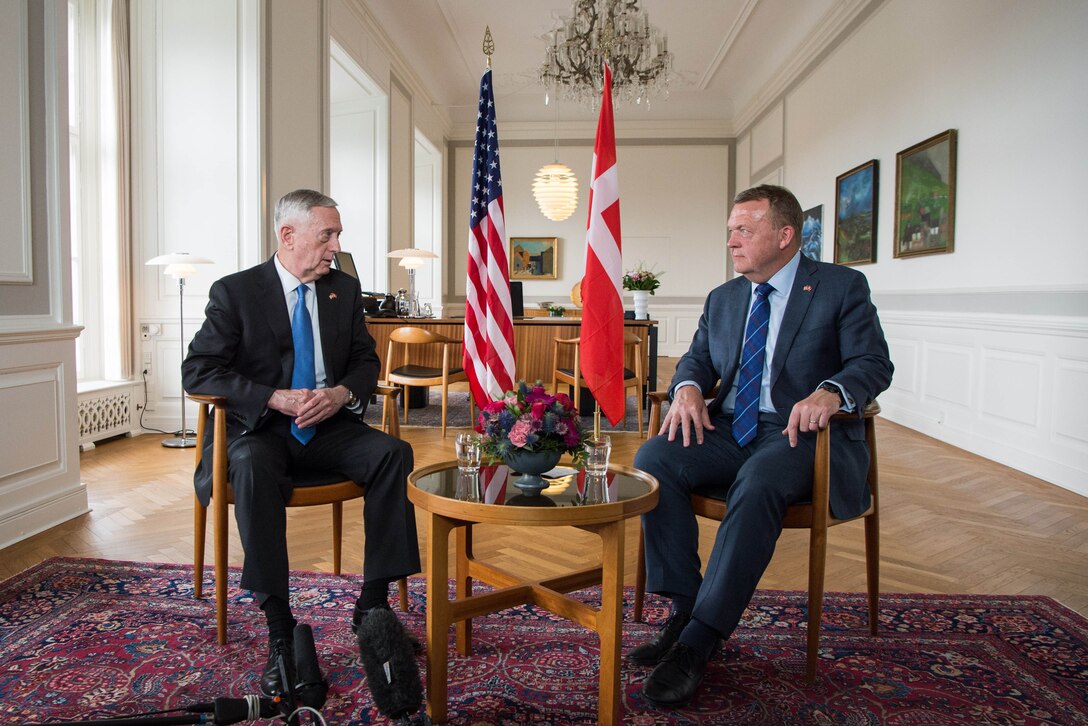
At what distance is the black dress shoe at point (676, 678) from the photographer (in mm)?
1789

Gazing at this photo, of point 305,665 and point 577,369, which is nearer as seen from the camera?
point 305,665

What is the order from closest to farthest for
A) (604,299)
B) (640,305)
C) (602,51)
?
(604,299)
(602,51)
(640,305)

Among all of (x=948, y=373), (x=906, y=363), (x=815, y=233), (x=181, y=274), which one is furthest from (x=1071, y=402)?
(x=181, y=274)

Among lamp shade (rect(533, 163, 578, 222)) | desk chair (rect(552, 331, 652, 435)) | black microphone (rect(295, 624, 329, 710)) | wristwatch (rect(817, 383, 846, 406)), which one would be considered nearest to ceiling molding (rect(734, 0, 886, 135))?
lamp shade (rect(533, 163, 578, 222))

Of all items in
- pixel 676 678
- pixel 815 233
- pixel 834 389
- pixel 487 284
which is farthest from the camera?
pixel 815 233

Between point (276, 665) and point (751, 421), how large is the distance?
4.80ft

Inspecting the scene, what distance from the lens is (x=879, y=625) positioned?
2.29 metres

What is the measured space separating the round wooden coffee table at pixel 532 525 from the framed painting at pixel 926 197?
4.69m

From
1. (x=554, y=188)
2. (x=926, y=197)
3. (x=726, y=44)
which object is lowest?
(x=926, y=197)

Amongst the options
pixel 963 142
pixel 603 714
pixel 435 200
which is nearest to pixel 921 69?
pixel 963 142

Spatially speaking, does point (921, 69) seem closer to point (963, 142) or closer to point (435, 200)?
point (963, 142)

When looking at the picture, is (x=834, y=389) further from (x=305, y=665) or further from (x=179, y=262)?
(x=179, y=262)

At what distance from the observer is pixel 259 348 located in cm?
240

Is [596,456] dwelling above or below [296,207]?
below
